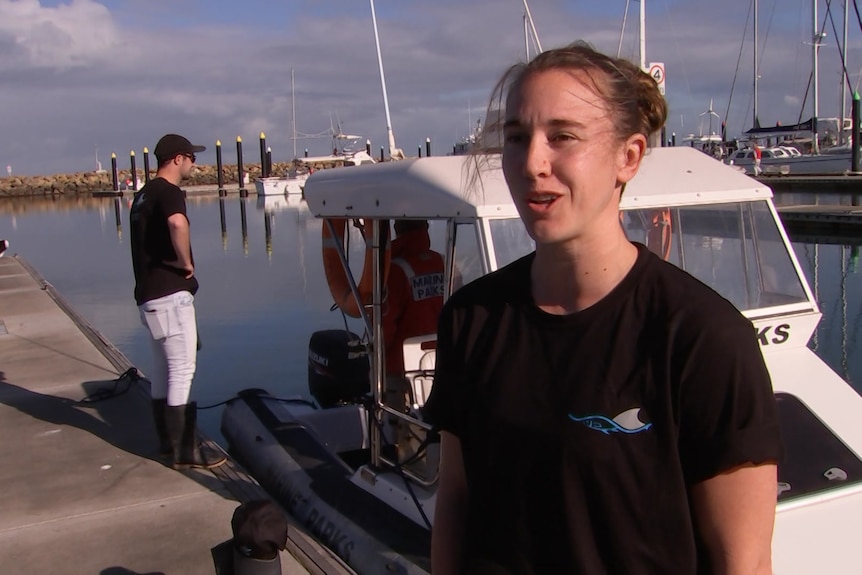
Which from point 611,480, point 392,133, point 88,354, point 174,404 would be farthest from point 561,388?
point 392,133

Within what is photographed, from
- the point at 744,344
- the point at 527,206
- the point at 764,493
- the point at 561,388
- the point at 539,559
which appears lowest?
the point at 539,559

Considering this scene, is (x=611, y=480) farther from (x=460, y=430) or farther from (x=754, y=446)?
(x=460, y=430)

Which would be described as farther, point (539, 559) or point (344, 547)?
point (344, 547)

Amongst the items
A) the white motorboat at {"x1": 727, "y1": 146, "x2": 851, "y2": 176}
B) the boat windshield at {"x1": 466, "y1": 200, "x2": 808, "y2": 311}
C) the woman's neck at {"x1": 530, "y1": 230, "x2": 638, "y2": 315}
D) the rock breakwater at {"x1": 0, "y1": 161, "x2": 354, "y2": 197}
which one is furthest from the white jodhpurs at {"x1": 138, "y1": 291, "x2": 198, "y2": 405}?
the rock breakwater at {"x1": 0, "y1": 161, "x2": 354, "y2": 197}

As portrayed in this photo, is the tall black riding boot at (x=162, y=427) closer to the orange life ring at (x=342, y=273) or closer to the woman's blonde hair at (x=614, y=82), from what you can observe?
the orange life ring at (x=342, y=273)

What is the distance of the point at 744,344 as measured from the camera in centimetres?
146

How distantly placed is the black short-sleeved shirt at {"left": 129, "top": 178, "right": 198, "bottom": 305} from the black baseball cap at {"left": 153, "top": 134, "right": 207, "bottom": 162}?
21 cm

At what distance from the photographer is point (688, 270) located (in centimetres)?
444

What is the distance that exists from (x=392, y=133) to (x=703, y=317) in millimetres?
9328

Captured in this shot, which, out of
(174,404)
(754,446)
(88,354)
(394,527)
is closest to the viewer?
(754,446)

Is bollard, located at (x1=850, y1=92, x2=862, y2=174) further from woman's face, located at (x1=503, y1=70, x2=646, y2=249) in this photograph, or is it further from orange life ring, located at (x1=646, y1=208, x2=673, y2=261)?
woman's face, located at (x1=503, y1=70, x2=646, y2=249)

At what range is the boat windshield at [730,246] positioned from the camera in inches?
170

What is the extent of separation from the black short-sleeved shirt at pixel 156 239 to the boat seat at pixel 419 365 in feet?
5.55

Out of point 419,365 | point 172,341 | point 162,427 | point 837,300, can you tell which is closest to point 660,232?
point 419,365
